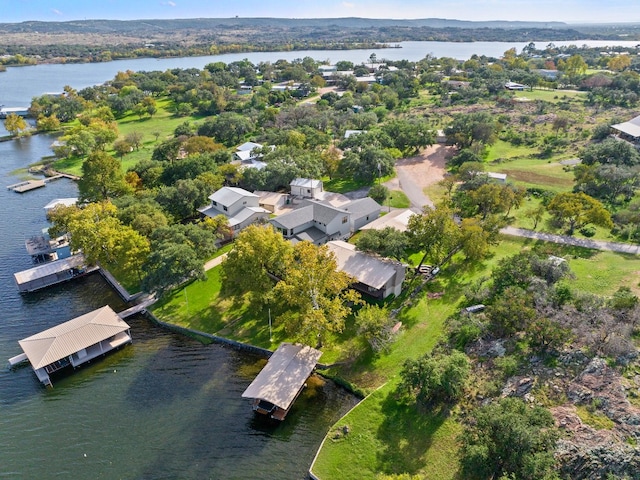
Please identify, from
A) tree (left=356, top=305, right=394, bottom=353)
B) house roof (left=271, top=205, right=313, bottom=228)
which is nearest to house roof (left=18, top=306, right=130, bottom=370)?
house roof (left=271, top=205, right=313, bottom=228)

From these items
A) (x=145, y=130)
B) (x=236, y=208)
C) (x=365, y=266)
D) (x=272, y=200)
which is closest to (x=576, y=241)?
(x=365, y=266)

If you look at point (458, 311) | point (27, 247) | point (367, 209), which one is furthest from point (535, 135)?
point (27, 247)

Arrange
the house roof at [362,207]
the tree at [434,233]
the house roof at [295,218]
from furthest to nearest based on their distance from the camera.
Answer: the house roof at [362,207] < the house roof at [295,218] < the tree at [434,233]

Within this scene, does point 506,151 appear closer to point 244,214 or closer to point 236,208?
point 244,214

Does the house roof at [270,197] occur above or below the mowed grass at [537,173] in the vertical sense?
below

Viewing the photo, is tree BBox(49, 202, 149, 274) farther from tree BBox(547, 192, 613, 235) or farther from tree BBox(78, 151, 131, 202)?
tree BBox(547, 192, 613, 235)

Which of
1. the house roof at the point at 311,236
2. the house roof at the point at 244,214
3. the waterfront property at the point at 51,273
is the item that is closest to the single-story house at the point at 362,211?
the house roof at the point at 311,236

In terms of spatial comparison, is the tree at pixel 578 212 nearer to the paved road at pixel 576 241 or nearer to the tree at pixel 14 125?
the paved road at pixel 576 241
